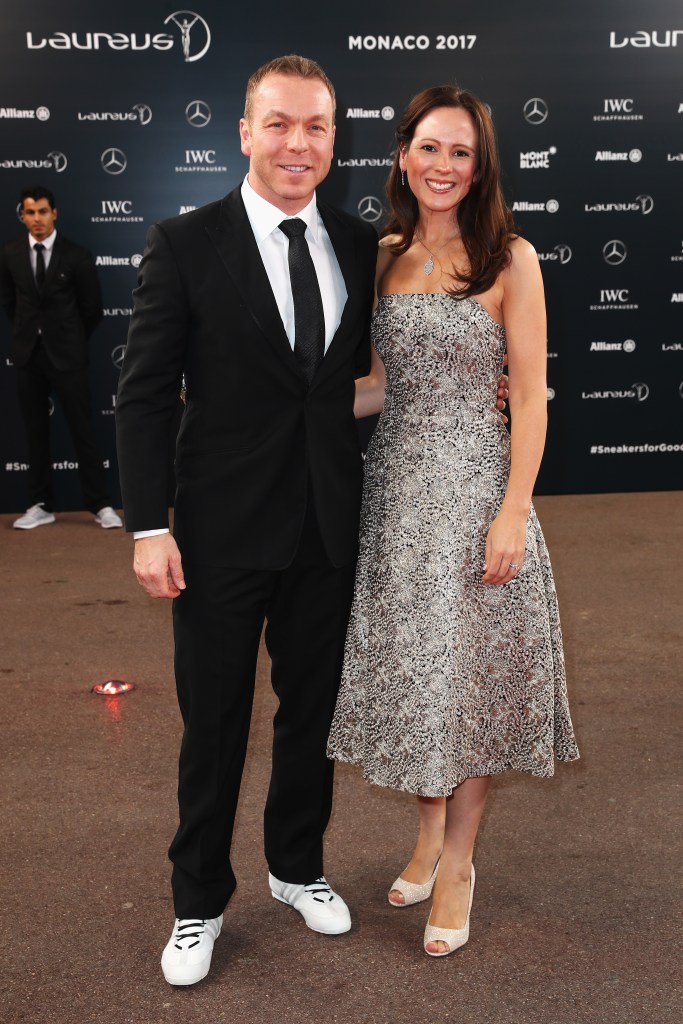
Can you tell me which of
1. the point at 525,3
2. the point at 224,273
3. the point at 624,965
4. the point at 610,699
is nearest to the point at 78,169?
the point at 525,3

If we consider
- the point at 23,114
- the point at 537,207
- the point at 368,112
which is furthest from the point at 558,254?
the point at 23,114

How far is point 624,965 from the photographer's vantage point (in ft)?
7.37

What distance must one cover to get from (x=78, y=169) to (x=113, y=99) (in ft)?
1.54

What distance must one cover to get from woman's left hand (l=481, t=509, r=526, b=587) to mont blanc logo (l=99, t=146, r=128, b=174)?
5358mm

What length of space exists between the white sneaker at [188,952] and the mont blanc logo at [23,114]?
565cm

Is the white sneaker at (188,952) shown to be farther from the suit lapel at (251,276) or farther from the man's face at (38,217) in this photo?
the man's face at (38,217)

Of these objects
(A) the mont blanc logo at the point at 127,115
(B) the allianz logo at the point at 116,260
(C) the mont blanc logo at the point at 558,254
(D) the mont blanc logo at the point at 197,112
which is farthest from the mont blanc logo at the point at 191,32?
(C) the mont blanc logo at the point at 558,254

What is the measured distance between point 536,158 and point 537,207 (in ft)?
0.98

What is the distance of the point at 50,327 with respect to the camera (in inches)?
253

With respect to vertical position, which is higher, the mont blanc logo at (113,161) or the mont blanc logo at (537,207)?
the mont blanc logo at (113,161)

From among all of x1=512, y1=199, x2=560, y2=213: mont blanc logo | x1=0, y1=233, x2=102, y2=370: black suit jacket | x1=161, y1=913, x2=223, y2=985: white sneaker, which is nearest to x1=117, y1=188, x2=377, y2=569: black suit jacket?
x1=161, y1=913, x2=223, y2=985: white sneaker

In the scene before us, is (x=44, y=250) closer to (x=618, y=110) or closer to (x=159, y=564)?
(x=618, y=110)

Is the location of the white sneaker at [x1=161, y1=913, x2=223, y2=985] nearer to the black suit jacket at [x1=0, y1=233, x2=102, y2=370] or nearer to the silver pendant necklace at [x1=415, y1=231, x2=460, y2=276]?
the silver pendant necklace at [x1=415, y1=231, x2=460, y2=276]

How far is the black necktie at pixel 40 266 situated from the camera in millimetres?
6391
